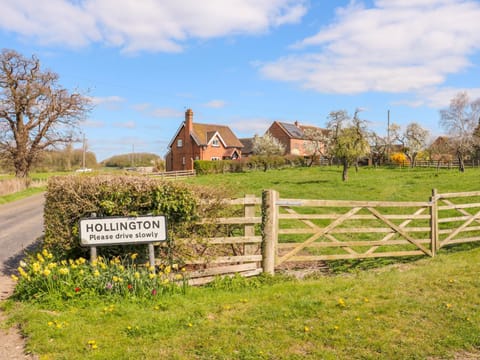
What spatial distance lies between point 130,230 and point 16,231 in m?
8.71

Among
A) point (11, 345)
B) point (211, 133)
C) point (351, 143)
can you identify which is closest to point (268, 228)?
point (11, 345)

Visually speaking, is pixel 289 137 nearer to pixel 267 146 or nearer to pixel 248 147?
pixel 267 146

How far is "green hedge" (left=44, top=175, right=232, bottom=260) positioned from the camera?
22.1 ft

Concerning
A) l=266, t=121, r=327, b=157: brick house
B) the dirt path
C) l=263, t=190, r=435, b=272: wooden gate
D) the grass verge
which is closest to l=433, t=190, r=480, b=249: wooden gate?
l=263, t=190, r=435, b=272: wooden gate

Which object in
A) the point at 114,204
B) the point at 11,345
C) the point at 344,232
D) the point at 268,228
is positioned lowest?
the point at 11,345

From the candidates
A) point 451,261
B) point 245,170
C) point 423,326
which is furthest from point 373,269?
point 245,170

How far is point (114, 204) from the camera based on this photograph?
6684 millimetres

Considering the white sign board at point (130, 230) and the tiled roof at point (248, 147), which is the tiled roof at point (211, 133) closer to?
the tiled roof at point (248, 147)

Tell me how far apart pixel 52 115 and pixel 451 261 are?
3800 centimetres

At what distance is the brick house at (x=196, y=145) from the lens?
198 ft

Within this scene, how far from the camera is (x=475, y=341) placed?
4.66 m

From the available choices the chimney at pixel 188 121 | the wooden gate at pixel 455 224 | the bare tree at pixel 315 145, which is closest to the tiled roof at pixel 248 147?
the bare tree at pixel 315 145

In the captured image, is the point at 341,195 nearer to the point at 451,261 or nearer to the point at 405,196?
the point at 405,196

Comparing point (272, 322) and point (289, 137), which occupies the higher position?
point (289, 137)
